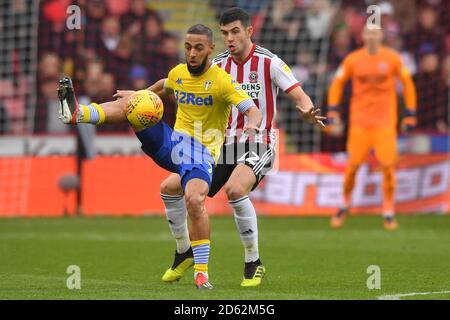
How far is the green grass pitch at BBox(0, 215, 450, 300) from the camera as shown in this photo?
8125 millimetres

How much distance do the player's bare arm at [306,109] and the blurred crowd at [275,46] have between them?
31.8ft

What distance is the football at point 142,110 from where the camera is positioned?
8.37 m

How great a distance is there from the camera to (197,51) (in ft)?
28.0

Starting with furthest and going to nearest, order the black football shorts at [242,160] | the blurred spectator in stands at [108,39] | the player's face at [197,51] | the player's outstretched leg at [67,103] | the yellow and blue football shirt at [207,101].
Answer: the blurred spectator in stands at [108,39] < the black football shorts at [242,160] < the yellow and blue football shirt at [207,101] < the player's face at [197,51] < the player's outstretched leg at [67,103]

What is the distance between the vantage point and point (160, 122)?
863cm

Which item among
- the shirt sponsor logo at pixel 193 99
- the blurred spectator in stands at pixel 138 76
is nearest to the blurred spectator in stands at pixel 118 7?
the blurred spectator in stands at pixel 138 76

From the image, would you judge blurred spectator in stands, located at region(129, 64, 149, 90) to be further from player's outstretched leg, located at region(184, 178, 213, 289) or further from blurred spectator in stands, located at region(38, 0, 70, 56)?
player's outstretched leg, located at region(184, 178, 213, 289)

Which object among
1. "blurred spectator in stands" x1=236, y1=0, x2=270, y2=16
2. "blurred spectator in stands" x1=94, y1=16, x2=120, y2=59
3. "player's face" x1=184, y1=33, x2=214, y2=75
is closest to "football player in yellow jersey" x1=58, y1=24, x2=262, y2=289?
"player's face" x1=184, y1=33, x2=214, y2=75

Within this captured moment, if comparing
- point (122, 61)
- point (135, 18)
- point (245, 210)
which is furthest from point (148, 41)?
point (245, 210)

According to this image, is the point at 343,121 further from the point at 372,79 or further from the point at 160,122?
the point at 160,122

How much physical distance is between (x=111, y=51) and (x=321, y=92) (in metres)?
3.82

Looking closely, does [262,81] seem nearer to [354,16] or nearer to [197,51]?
[197,51]

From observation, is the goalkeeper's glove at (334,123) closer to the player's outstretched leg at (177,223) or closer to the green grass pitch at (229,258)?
the green grass pitch at (229,258)
